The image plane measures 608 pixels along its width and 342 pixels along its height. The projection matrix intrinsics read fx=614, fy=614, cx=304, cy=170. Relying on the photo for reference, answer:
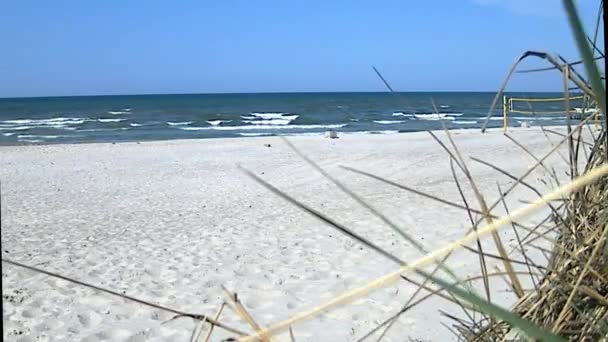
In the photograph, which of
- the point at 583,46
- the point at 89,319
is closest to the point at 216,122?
the point at 89,319

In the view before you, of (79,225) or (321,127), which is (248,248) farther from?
(321,127)

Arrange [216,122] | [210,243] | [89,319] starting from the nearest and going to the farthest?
[89,319] < [210,243] < [216,122]

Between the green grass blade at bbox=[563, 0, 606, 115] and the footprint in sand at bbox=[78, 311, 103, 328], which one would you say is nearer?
the green grass blade at bbox=[563, 0, 606, 115]

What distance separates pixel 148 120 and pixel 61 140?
14915mm

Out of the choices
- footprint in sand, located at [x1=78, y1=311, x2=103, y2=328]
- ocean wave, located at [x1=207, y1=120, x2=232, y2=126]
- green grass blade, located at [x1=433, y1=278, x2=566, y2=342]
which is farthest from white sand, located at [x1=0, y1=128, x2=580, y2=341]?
ocean wave, located at [x1=207, y1=120, x2=232, y2=126]

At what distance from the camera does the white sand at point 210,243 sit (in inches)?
161

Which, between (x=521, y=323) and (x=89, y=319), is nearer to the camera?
(x=521, y=323)

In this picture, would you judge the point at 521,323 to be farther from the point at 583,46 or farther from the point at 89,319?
the point at 89,319

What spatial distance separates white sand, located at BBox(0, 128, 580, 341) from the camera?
4.08 metres

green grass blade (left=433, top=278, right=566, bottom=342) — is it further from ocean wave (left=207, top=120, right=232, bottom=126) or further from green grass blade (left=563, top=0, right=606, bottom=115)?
ocean wave (left=207, top=120, right=232, bottom=126)

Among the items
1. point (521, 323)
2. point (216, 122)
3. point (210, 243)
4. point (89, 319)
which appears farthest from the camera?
point (216, 122)

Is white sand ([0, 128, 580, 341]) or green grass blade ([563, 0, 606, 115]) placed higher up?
green grass blade ([563, 0, 606, 115])

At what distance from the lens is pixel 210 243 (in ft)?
21.5

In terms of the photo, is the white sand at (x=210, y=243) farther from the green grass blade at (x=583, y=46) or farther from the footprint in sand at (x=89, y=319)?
the green grass blade at (x=583, y=46)
